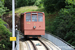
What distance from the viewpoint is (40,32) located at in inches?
831

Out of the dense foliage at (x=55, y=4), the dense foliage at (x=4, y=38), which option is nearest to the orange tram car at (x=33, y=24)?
the dense foliage at (x=4, y=38)

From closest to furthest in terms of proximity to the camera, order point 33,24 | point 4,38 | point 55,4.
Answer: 1. point 33,24
2. point 4,38
3. point 55,4

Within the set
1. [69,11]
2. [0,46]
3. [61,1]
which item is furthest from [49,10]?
[0,46]

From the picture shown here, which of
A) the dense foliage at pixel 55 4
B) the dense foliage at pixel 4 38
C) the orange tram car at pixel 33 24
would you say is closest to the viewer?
the orange tram car at pixel 33 24

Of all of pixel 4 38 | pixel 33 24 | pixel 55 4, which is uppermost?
pixel 55 4

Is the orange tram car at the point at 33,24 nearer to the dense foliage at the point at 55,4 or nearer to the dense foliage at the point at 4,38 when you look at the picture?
the dense foliage at the point at 4,38

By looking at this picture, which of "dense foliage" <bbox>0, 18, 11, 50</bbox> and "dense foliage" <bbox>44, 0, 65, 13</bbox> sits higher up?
"dense foliage" <bbox>44, 0, 65, 13</bbox>

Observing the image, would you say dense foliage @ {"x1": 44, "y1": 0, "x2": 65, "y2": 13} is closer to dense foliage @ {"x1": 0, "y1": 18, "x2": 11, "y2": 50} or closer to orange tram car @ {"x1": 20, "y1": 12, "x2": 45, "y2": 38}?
orange tram car @ {"x1": 20, "y1": 12, "x2": 45, "y2": 38}

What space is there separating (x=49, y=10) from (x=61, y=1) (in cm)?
867

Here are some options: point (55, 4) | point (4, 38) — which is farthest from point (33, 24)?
point (55, 4)

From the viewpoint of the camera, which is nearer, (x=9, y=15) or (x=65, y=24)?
(x=65, y=24)

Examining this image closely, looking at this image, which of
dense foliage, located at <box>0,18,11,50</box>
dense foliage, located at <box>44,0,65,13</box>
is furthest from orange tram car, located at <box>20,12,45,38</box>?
dense foliage, located at <box>44,0,65,13</box>

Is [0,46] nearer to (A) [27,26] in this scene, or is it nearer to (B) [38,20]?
(A) [27,26]

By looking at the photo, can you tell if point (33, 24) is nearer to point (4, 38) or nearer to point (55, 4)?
point (4, 38)
